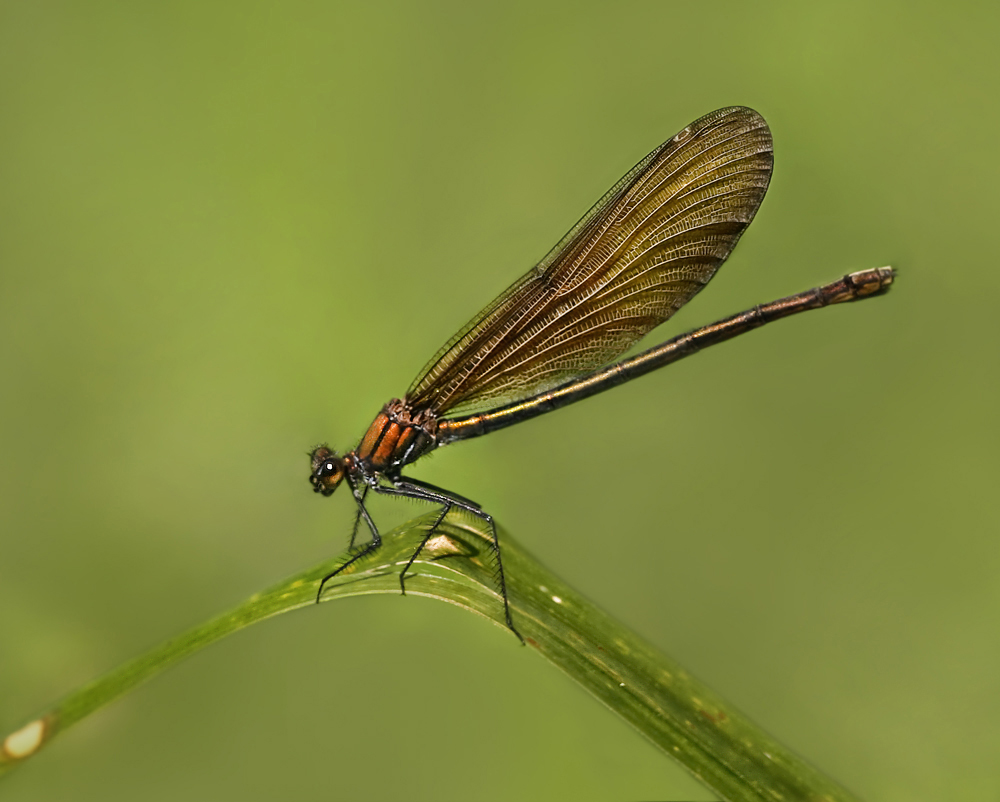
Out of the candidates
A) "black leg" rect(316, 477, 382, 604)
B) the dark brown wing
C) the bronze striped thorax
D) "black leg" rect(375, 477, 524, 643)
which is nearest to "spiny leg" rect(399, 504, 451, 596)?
"black leg" rect(375, 477, 524, 643)

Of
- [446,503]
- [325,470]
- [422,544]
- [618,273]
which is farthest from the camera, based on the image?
[618,273]

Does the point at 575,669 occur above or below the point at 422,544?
below

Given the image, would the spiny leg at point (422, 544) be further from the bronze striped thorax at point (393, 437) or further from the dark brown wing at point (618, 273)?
the dark brown wing at point (618, 273)

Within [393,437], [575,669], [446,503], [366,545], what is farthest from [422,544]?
[393,437]

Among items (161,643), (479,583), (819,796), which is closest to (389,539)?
(479,583)

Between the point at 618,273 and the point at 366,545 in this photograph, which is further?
the point at 618,273

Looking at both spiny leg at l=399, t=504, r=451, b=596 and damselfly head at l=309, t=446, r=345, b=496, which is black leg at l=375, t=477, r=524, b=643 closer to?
spiny leg at l=399, t=504, r=451, b=596

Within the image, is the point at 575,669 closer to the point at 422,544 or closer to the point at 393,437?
the point at 422,544
